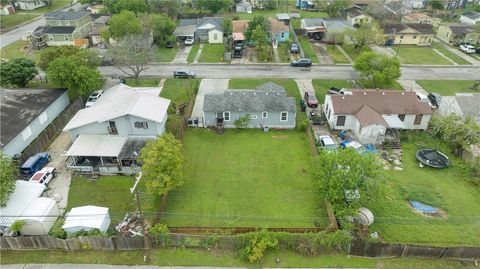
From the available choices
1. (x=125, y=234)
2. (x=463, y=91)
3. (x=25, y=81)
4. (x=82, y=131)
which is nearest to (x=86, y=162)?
(x=82, y=131)

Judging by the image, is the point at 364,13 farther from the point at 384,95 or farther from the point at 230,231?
the point at 230,231

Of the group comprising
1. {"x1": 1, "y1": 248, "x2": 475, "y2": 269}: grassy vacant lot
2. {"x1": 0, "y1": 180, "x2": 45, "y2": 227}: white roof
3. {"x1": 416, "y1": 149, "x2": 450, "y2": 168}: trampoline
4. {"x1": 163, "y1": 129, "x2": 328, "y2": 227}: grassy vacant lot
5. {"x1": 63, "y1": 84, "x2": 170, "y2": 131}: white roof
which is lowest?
{"x1": 1, "y1": 248, "x2": 475, "y2": 269}: grassy vacant lot

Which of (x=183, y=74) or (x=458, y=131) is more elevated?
(x=458, y=131)

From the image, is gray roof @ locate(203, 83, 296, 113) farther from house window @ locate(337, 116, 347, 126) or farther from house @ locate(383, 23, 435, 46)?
house @ locate(383, 23, 435, 46)

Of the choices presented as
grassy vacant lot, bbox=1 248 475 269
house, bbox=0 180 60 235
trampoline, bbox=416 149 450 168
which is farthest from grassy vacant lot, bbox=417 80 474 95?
house, bbox=0 180 60 235

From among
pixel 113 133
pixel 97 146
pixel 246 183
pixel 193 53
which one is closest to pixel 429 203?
pixel 246 183

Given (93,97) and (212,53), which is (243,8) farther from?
(93,97)

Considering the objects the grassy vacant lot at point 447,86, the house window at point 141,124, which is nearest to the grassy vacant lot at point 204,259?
the house window at point 141,124
